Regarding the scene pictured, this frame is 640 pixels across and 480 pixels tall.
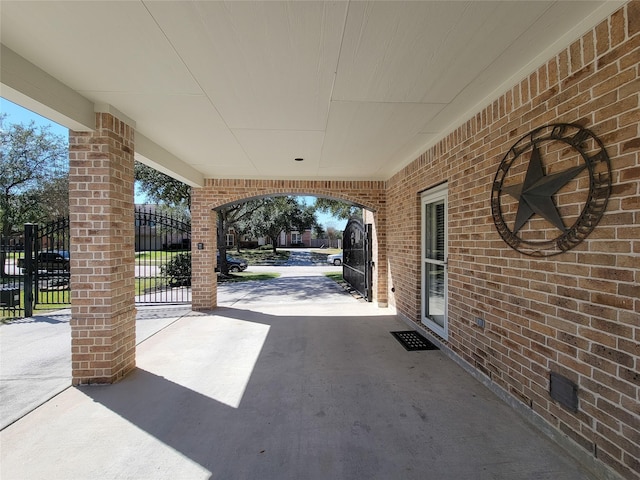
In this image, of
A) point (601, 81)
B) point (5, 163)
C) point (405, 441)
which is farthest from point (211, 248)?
point (5, 163)

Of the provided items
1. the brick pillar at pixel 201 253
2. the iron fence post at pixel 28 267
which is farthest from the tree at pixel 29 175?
the brick pillar at pixel 201 253

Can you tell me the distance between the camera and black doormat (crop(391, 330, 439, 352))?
405 centimetres

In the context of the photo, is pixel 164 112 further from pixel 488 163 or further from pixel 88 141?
pixel 488 163

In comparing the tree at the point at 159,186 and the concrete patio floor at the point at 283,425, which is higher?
the tree at the point at 159,186

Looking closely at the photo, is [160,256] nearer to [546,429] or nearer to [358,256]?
[358,256]

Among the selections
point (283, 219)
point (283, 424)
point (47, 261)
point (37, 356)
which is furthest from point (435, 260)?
point (283, 219)

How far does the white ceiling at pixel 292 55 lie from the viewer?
5.76 feet

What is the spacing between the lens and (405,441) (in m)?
2.15

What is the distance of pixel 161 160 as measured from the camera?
433 cm

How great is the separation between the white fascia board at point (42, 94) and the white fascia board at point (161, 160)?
0.90 metres

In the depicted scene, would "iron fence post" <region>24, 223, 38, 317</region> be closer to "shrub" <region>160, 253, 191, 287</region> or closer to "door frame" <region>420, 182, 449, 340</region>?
"shrub" <region>160, 253, 191, 287</region>

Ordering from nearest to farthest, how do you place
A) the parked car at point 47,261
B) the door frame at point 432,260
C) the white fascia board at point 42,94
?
the white fascia board at point 42,94
the door frame at point 432,260
the parked car at point 47,261

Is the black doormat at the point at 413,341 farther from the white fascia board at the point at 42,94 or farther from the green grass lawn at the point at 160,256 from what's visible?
the white fascia board at the point at 42,94

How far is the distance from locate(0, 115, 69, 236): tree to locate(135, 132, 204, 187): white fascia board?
11587mm
